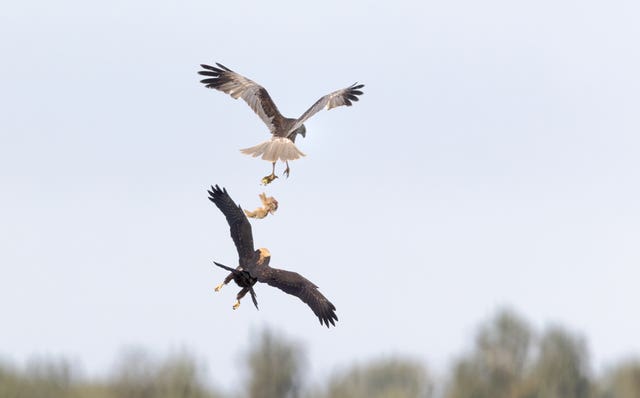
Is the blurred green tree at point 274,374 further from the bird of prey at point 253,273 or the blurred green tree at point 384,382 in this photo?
the bird of prey at point 253,273

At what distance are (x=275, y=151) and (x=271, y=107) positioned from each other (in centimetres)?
239

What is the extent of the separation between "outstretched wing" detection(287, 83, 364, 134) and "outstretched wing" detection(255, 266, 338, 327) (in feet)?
15.9

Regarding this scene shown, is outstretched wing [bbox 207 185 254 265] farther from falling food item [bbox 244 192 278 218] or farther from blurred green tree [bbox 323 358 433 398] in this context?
blurred green tree [bbox 323 358 433 398]

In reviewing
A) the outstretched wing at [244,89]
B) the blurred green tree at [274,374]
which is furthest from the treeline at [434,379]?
the outstretched wing at [244,89]

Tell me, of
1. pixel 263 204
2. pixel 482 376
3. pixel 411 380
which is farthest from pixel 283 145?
pixel 411 380

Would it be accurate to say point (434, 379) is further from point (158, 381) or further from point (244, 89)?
point (244, 89)

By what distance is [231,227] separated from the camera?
77.3 feet

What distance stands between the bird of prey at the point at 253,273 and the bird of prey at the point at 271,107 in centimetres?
302

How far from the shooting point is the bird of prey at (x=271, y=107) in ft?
90.2

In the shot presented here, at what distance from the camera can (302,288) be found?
79.4 feet

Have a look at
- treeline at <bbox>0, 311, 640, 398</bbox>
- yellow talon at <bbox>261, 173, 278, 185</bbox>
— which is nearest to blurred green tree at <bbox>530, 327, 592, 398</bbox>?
treeline at <bbox>0, 311, 640, 398</bbox>

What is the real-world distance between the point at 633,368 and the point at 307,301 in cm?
8489

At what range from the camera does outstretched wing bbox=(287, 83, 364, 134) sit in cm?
2870

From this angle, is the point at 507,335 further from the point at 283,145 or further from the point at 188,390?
the point at 283,145
